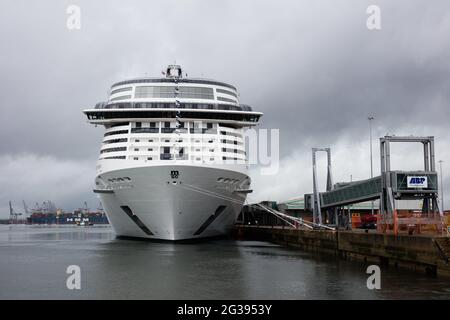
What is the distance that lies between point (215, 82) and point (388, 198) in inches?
856

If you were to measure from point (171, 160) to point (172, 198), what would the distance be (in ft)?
9.70

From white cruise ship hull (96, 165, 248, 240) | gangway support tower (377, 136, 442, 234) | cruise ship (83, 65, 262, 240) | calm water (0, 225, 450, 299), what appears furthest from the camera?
cruise ship (83, 65, 262, 240)

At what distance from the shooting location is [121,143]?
41.8 meters

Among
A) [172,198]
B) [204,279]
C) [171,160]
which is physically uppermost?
[171,160]

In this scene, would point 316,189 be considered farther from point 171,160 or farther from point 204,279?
point 204,279

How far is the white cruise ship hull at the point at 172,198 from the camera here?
37.1 metres

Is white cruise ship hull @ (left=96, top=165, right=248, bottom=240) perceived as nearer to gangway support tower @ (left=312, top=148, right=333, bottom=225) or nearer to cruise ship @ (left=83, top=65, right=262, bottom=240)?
cruise ship @ (left=83, top=65, right=262, bottom=240)

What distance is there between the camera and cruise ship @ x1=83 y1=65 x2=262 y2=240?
37594 mm

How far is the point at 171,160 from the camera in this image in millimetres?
38469

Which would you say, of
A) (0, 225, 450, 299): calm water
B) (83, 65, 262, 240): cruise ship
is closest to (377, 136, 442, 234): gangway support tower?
(0, 225, 450, 299): calm water

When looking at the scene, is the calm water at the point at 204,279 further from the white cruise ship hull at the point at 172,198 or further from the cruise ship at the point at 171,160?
the cruise ship at the point at 171,160

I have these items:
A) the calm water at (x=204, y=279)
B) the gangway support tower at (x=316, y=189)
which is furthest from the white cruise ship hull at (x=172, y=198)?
the gangway support tower at (x=316, y=189)

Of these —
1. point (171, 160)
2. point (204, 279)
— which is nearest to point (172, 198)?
point (171, 160)
